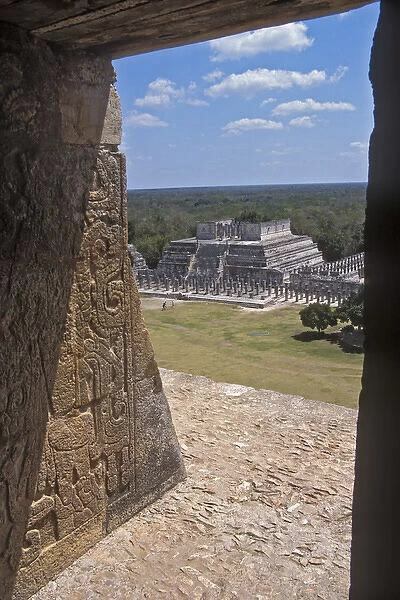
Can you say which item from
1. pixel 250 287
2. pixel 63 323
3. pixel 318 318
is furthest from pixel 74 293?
pixel 250 287

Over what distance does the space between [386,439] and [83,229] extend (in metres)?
2.07

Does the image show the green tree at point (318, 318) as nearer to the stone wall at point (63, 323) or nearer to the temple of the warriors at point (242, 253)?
the temple of the warriors at point (242, 253)

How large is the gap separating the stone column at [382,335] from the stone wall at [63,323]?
1.71 meters

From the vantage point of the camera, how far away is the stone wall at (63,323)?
92.6 inches

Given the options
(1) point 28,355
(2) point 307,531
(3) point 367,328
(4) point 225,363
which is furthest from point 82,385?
(4) point 225,363

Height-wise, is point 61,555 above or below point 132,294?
below

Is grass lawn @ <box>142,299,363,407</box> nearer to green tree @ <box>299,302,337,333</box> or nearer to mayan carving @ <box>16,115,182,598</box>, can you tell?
green tree @ <box>299,302,337,333</box>

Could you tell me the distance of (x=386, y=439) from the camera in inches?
37.9

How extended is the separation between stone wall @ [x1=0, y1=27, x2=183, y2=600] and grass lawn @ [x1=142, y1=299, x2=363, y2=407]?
6.37 m

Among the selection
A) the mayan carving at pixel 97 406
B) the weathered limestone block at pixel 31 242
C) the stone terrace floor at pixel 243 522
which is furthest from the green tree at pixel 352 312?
the weathered limestone block at pixel 31 242

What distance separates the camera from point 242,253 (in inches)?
1037

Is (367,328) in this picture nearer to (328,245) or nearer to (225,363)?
(225,363)

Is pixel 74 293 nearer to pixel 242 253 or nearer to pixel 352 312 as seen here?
pixel 352 312

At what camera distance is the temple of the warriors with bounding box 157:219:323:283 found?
25.4m
